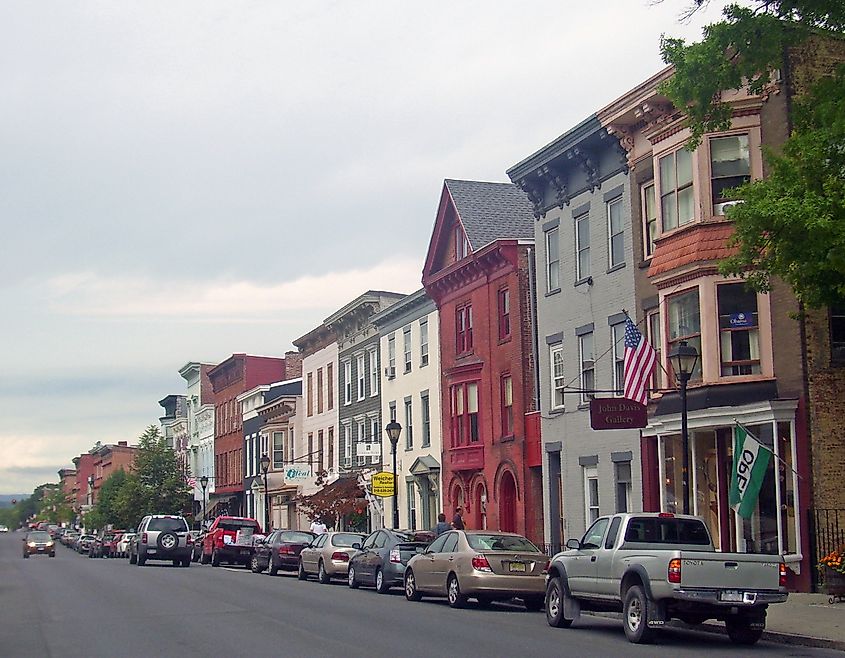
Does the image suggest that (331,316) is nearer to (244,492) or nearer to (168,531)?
(168,531)

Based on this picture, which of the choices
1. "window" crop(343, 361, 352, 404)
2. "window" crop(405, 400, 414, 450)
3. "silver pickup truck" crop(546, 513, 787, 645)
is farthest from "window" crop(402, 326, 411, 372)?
"silver pickup truck" crop(546, 513, 787, 645)

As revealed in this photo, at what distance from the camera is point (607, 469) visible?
111 feet

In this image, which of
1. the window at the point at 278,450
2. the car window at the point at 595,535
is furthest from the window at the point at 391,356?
the car window at the point at 595,535

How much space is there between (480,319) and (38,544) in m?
47.0

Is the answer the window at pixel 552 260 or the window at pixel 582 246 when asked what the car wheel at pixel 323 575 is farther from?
the window at pixel 582 246

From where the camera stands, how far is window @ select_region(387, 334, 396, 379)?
5281 centimetres

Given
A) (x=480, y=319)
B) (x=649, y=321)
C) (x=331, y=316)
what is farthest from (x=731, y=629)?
(x=331, y=316)

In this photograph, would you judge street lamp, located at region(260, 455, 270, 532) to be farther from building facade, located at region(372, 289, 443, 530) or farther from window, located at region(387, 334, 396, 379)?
window, located at region(387, 334, 396, 379)

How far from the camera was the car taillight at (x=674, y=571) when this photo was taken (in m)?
17.0

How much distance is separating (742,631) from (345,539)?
1925 centimetres

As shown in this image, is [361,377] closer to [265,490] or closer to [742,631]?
[265,490]

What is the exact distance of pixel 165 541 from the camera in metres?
49.8

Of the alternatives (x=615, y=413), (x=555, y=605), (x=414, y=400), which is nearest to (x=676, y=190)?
(x=615, y=413)

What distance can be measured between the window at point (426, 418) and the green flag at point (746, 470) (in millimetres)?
22586
